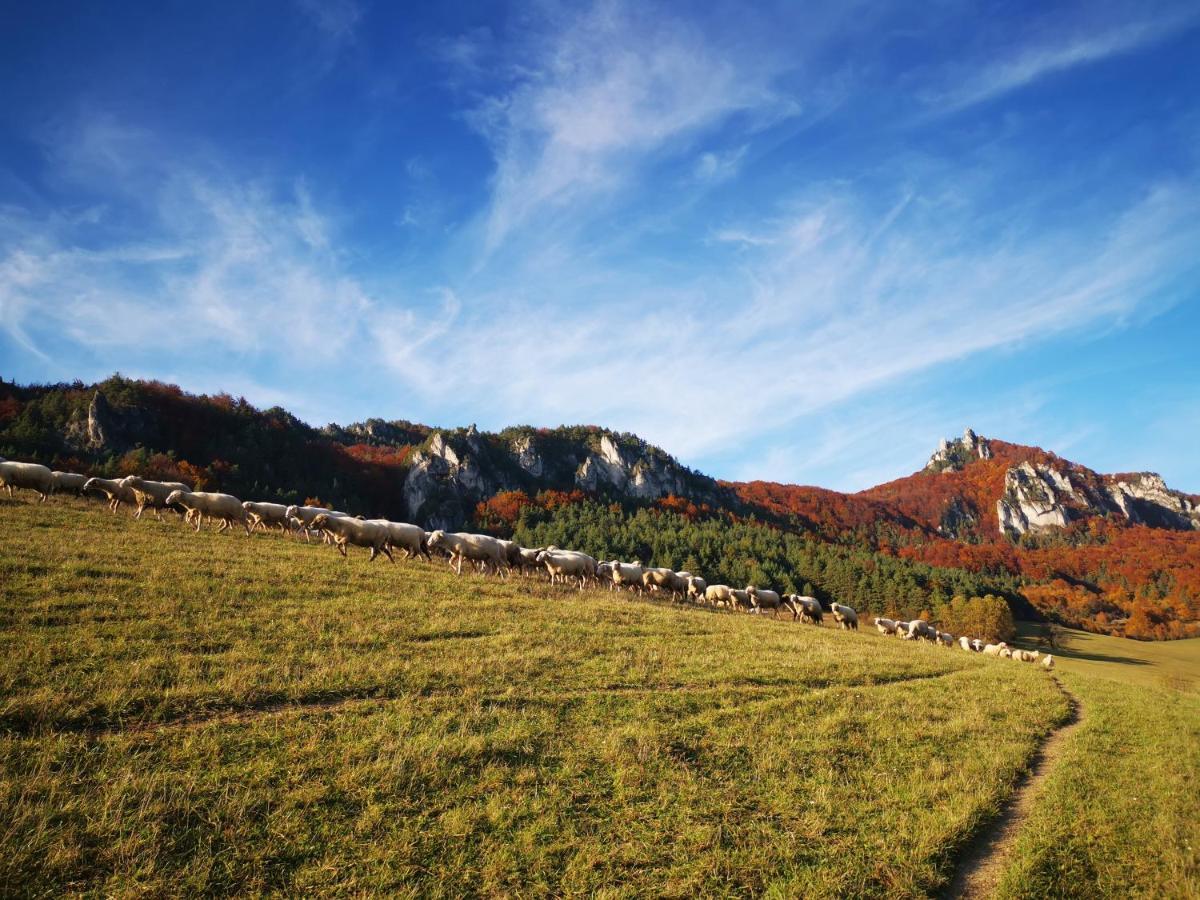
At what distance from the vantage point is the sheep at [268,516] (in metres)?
33.4

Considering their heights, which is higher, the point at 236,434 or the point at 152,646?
the point at 236,434

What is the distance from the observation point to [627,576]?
134ft

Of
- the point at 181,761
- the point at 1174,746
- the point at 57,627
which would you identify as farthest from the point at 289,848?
the point at 1174,746

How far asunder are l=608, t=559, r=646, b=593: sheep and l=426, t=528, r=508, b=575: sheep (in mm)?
9902

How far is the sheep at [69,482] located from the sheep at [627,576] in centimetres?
3290

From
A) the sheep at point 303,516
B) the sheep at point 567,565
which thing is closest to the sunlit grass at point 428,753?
the sheep at point 303,516

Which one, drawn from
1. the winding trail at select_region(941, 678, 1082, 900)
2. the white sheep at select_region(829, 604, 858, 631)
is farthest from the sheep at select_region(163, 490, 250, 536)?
the white sheep at select_region(829, 604, 858, 631)

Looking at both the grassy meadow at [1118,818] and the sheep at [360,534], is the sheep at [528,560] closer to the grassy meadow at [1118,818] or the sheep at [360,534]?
the sheep at [360,534]

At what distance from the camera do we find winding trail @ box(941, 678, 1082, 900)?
8125 mm

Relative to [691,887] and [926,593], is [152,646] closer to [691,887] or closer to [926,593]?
[691,887]

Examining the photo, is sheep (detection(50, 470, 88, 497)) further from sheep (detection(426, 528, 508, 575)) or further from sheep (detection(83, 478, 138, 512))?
sheep (detection(426, 528, 508, 575))

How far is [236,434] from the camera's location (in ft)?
530

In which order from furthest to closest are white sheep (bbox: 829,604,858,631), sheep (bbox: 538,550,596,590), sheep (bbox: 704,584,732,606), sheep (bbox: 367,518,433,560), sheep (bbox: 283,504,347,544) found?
white sheep (bbox: 829,604,858,631)
sheep (bbox: 704,584,732,606)
sheep (bbox: 538,550,596,590)
sheep (bbox: 283,504,347,544)
sheep (bbox: 367,518,433,560)

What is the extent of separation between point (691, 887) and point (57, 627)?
47.3 ft
